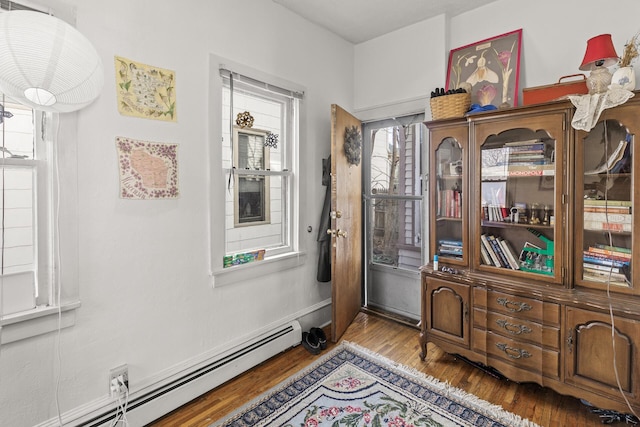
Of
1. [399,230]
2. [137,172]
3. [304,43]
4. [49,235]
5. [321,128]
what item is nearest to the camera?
[49,235]

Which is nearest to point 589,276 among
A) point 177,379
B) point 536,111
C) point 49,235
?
point 536,111

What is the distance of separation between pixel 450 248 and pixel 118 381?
231cm

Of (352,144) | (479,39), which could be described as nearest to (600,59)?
(479,39)

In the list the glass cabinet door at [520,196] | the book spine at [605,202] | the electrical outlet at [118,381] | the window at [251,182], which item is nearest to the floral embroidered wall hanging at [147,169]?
the window at [251,182]

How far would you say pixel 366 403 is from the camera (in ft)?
6.66

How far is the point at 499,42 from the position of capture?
257 cm

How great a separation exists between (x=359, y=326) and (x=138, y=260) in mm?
2093

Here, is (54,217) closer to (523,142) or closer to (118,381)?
(118,381)

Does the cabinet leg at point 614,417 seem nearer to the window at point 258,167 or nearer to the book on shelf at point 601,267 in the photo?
the book on shelf at point 601,267

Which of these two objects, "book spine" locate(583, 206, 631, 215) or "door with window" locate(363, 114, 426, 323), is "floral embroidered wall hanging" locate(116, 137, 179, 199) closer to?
"door with window" locate(363, 114, 426, 323)

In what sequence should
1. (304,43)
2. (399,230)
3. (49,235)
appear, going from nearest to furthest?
(49,235) < (304,43) < (399,230)

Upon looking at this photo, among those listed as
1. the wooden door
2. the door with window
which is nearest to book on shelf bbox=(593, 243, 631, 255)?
the door with window

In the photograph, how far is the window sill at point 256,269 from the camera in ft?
7.29

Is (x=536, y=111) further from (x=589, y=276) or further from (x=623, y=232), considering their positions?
(x=589, y=276)
